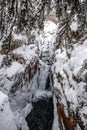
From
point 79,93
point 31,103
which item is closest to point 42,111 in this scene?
point 31,103

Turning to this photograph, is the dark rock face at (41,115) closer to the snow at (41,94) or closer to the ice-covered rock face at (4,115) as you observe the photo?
the snow at (41,94)

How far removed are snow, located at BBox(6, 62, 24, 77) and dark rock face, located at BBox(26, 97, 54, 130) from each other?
2.97m

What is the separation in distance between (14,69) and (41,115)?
3.80 meters

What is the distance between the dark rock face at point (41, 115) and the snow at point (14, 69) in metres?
2.97

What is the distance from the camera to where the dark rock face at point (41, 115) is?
49.1ft

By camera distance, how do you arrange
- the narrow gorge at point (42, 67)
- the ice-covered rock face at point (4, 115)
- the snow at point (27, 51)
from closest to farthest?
the narrow gorge at point (42, 67) → the ice-covered rock face at point (4, 115) → the snow at point (27, 51)

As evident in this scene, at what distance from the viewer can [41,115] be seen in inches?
648

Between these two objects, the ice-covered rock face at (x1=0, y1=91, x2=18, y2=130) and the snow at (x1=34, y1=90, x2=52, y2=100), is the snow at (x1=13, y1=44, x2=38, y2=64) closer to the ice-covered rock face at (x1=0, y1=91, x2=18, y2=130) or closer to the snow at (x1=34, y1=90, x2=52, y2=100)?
the snow at (x1=34, y1=90, x2=52, y2=100)

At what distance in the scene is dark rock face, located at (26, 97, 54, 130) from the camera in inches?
589

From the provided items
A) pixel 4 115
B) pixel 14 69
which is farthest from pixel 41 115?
pixel 4 115

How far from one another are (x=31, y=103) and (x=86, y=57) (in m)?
9.42

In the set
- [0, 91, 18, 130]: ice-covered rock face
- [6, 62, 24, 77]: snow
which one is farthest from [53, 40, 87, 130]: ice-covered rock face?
[6, 62, 24, 77]: snow

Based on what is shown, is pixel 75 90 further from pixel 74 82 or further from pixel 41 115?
pixel 41 115

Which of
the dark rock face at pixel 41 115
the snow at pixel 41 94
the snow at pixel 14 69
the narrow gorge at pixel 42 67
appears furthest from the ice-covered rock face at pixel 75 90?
the snow at pixel 41 94
